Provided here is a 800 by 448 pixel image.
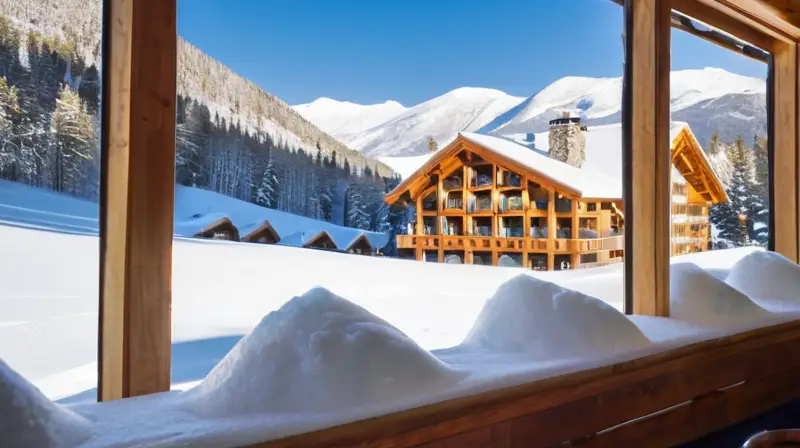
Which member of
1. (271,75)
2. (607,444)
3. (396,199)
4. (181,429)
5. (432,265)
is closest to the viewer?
(181,429)

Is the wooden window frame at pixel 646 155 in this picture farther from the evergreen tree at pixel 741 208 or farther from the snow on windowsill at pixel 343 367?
the evergreen tree at pixel 741 208

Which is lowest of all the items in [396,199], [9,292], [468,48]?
[9,292]

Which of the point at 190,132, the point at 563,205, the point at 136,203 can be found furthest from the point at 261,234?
the point at 563,205

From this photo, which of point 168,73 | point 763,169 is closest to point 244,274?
point 168,73

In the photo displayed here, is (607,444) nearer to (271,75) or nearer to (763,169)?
(271,75)

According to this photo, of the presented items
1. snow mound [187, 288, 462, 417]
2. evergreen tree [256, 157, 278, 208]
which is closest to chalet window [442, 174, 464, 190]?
evergreen tree [256, 157, 278, 208]

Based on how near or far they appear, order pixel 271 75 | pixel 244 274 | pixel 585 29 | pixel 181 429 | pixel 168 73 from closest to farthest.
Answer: pixel 181 429 < pixel 168 73 < pixel 244 274 < pixel 271 75 < pixel 585 29

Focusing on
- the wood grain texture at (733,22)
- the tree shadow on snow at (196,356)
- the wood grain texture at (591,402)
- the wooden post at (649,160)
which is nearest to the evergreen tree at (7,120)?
the tree shadow on snow at (196,356)
